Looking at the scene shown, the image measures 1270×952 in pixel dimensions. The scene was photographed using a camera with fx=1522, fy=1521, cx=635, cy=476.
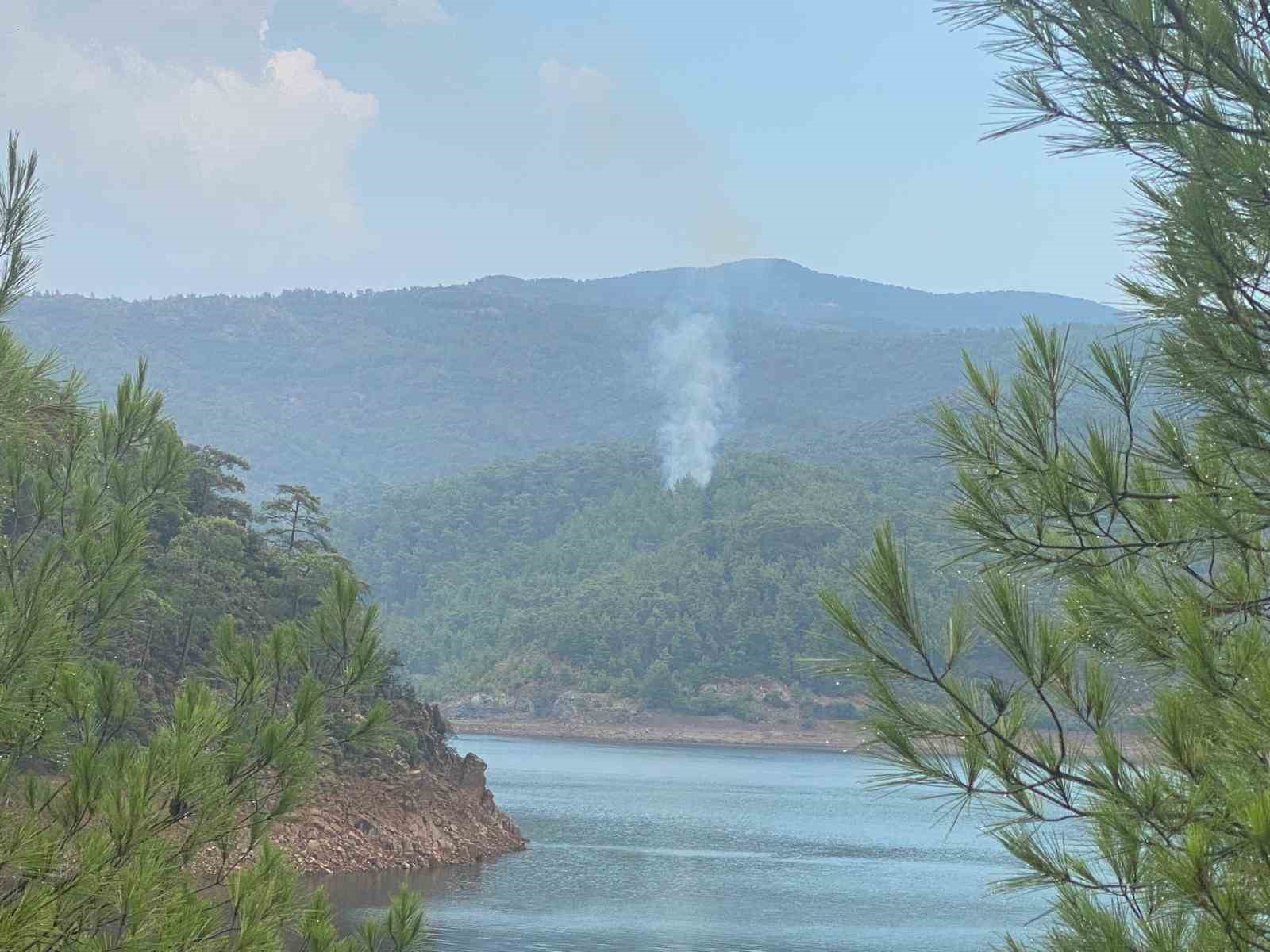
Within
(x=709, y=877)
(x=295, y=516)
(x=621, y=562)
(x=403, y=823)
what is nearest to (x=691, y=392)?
(x=621, y=562)

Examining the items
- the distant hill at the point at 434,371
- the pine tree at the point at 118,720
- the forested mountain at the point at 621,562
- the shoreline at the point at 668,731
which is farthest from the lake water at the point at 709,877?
the distant hill at the point at 434,371

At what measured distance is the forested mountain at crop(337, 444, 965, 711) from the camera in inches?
3066

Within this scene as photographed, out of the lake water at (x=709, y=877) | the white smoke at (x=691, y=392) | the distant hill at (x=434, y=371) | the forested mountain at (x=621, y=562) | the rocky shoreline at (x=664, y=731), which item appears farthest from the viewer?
the distant hill at (x=434, y=371)

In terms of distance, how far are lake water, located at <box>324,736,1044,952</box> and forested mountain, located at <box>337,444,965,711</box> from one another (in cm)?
1862

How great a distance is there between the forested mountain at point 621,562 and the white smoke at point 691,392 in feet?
6.80

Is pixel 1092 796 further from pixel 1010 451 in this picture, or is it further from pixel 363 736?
pixel 363 736

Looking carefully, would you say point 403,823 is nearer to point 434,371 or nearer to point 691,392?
point 691,392

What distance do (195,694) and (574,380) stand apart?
17361 cm

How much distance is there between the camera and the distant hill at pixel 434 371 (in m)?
152

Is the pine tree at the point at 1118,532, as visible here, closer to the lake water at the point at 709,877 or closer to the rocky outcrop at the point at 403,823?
the lake water at the point at 709,877

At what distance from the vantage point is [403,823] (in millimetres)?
27125

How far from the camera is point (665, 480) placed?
339 ft

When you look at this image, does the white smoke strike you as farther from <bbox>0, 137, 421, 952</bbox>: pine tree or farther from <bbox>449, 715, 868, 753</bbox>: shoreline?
<bbox>0, 137, 421, 952</bbox>: pine tree

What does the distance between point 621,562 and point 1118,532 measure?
89569 mm
